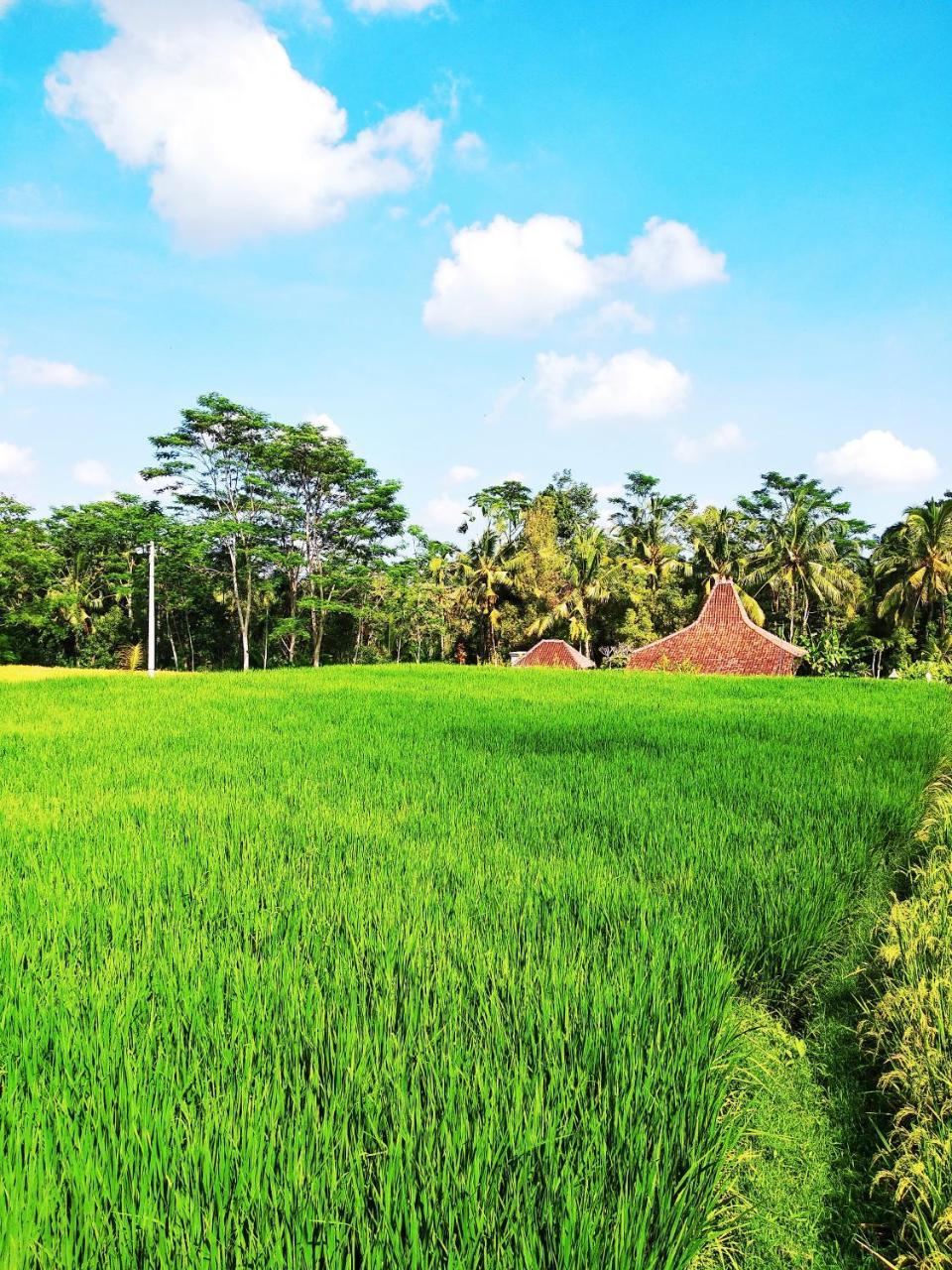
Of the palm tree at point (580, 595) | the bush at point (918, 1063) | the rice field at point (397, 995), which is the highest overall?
the palm tree at point (580, 595)

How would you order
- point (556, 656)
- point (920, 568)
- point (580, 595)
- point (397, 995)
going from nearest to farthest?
point (397, 995)
point (556, 656)
point (920, 568)
point (580, 595)

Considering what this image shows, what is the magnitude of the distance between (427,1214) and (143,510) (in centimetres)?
3335

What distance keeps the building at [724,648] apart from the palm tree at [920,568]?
30.1 ft

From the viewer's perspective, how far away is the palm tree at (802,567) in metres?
29.1

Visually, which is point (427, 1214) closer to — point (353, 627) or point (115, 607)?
point (353, 627)

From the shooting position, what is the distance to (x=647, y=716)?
8438 mm

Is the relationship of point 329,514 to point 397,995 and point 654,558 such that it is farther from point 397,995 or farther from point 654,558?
point 397,995

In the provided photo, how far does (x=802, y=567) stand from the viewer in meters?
29.3

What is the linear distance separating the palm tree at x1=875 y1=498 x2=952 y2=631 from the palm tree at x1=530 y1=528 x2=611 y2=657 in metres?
11.8

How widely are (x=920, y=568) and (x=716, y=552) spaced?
323 inches

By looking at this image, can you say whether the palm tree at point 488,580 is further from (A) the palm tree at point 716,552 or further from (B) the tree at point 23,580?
(B) the tree at point 23,580

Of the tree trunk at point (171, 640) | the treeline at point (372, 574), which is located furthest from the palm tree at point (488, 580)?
the tree trunk at point (171, 640)

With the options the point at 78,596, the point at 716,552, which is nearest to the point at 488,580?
the point at 716,552

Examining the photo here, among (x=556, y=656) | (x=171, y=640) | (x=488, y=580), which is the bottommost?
(x=556, y=656)
